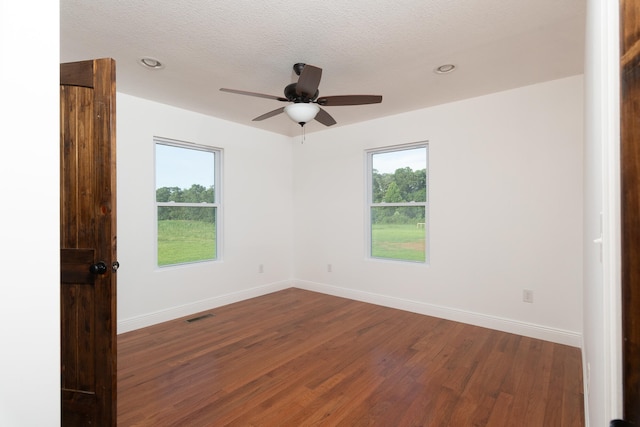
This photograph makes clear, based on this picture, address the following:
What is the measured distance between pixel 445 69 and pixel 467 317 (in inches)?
104

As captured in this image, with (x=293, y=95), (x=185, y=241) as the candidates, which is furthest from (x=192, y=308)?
(x=293, y=95)

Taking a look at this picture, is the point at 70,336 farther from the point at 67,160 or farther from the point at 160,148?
the point at 160,148

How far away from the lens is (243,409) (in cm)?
202

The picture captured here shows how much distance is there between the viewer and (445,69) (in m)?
2.80

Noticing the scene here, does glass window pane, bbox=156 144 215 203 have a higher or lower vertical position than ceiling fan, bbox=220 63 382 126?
lower

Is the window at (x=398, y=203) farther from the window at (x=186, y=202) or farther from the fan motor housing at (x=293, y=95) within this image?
the window at (x=186, y=202)

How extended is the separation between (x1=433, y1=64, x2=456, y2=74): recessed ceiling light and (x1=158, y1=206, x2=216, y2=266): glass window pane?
10.5ft

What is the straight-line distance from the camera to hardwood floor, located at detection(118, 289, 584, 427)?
1.97 metres

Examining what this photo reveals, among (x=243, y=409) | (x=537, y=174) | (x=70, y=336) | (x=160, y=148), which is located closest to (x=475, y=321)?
(x=537, y=174)

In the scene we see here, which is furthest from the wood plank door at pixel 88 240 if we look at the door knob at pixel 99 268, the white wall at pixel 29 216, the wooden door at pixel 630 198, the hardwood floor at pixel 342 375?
the wooden door at pixel 630 198

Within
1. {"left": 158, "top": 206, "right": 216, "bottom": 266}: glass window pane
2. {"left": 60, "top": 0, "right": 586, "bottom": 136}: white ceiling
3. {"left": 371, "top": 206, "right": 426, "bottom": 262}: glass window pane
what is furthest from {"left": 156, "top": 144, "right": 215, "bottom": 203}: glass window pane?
{"left": 371, "top": 206, "right": 426, "bottom": 262}: glass window pane

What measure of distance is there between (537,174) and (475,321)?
1695 millimetres

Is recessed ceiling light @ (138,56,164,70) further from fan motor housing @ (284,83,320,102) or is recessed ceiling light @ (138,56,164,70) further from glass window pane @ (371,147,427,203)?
glass window pane @ (371,147,427,203)

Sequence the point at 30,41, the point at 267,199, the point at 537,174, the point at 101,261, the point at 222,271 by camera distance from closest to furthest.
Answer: the point at 30,41 < the point at 101,261 < the point at 537,174 < the point at 222,271 < the point at 267,199
